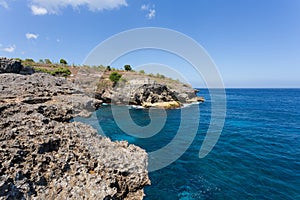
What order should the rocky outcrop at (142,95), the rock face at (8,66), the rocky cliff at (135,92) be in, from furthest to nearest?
the rocky cliff at (135,92)
the rocky outcrop at (142,95)
the rock face at (8,66)

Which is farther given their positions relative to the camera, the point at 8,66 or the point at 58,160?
the point at 8,66

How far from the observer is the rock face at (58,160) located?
452 centimetres

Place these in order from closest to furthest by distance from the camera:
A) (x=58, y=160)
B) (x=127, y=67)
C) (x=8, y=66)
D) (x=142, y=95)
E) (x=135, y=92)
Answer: (x=58, y=160) → (x=8, y=66) → (x=142, y=95) → (x=135, y=92) → (x=127, y=67)

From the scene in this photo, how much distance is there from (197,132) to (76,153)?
2169 cm

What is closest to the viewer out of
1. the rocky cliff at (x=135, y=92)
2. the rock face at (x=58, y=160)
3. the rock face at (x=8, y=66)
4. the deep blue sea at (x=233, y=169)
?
the rock face at (x=58, y=160)

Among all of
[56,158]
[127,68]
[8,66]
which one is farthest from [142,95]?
[127,68]

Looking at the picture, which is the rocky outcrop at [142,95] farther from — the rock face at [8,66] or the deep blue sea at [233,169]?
the rock face at [8,66]

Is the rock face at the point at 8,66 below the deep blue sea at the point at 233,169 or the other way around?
the other way around

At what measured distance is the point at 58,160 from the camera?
17.3ft

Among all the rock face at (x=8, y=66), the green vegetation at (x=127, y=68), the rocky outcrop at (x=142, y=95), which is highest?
the green vegetation at (x=127, y=68)

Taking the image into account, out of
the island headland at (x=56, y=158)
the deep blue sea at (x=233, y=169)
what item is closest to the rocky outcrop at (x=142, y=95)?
the deep blue sea at (x=233, y=169)

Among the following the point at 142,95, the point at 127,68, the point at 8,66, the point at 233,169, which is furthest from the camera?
the point at 127,68

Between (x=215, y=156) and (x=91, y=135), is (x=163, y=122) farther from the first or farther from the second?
(x=91, y=135)

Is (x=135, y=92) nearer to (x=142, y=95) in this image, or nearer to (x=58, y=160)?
(x=142, y=95)
